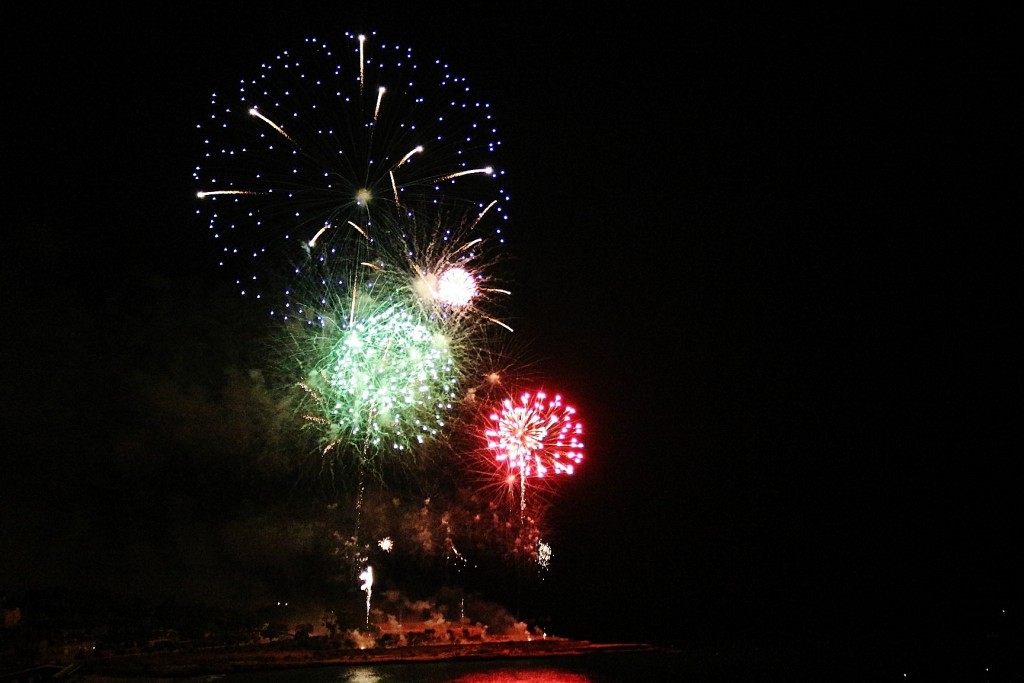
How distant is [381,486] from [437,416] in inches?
227

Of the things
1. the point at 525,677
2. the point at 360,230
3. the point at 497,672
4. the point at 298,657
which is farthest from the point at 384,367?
the point at 525,677

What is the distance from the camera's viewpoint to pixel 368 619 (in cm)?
2402

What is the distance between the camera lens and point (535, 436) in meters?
20.8

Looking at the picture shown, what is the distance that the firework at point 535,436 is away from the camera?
20.8 m

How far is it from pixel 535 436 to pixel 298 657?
291 inches

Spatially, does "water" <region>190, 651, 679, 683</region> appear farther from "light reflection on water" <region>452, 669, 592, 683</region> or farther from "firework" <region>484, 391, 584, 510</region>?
"firework" <region>484, 391, 584, 510</region>

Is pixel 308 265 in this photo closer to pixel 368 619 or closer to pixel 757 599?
pixel 368 619

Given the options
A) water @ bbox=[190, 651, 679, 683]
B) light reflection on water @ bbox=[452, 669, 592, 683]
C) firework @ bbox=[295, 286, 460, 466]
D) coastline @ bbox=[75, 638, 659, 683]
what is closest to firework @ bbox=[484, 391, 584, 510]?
firework @ bbox=[295, 286, 460, 466]


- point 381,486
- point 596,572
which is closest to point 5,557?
point 381,486

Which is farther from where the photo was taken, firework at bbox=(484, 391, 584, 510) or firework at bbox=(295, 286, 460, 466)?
firework at bbox=(484, 391, 584, 510)

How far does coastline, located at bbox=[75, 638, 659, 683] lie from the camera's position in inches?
646

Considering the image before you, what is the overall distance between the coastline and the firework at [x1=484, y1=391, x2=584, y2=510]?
166 inches

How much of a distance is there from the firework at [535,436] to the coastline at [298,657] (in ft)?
13.8

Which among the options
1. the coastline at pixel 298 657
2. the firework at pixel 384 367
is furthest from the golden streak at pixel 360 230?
the coastline at pixel 298 657
